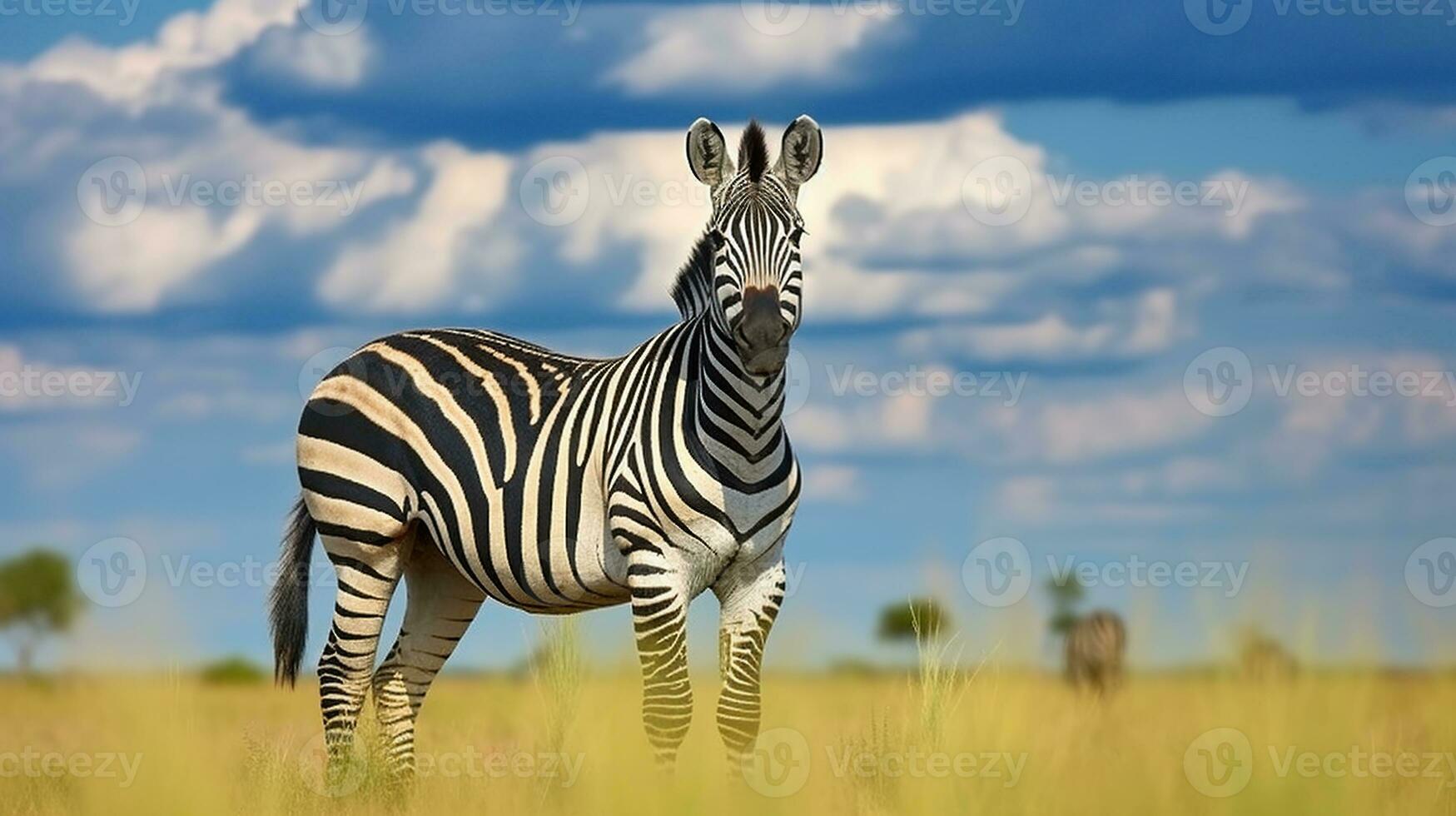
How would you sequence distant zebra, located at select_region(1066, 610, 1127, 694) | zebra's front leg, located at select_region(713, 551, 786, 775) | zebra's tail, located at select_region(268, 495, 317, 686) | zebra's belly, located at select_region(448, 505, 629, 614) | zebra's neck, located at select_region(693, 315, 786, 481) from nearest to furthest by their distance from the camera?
zebra's neck, located at select_region(693, 315, 786, 481) → zebra's front leg, located at select_region(713, 551, 786, 775) → zebra's belly, located at select_region(448, 505, 629, 614) → zebra's tail, located at select_region(268, 495, 317, 686) → distant zebra, located at select_region(1066, 610, 1127, 694)

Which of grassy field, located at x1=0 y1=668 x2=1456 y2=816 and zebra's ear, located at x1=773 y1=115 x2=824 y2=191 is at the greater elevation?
zebra's ear, located at x1=773 y1=115 x2=824 y2=191

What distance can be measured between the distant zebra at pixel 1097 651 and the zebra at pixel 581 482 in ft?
37.6

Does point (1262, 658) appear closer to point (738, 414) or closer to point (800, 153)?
point (738, 414)

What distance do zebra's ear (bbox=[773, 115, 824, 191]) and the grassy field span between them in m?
3.16

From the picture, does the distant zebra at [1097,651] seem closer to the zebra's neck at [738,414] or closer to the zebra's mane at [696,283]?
the zebra's mane at [696,283]

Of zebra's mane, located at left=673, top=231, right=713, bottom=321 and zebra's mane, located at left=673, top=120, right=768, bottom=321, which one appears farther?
zebra's mane, located at left=673, top=231, right=713, bottom=321

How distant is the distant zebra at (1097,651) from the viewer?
21344 mm

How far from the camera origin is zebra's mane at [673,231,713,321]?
1054cm

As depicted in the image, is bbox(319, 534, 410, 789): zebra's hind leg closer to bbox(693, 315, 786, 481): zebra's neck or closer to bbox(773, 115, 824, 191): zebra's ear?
bbox(693, 315, 786, 481): zebra's neck

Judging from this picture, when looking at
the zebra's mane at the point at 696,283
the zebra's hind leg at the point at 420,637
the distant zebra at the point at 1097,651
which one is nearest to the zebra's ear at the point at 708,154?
the zebra's mane at the point at 696,283

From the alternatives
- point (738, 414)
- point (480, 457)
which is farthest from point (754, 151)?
point (480, 457)

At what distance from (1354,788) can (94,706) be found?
290 inches

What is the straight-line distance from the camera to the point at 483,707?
16.2m

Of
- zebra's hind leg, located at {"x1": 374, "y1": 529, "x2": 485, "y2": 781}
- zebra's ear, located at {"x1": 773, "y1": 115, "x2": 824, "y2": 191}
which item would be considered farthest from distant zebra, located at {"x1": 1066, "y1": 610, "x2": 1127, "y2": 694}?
zebra's ear, located at {"x1": 773, "y1": 115, "x2": 824, "y2": 191}
